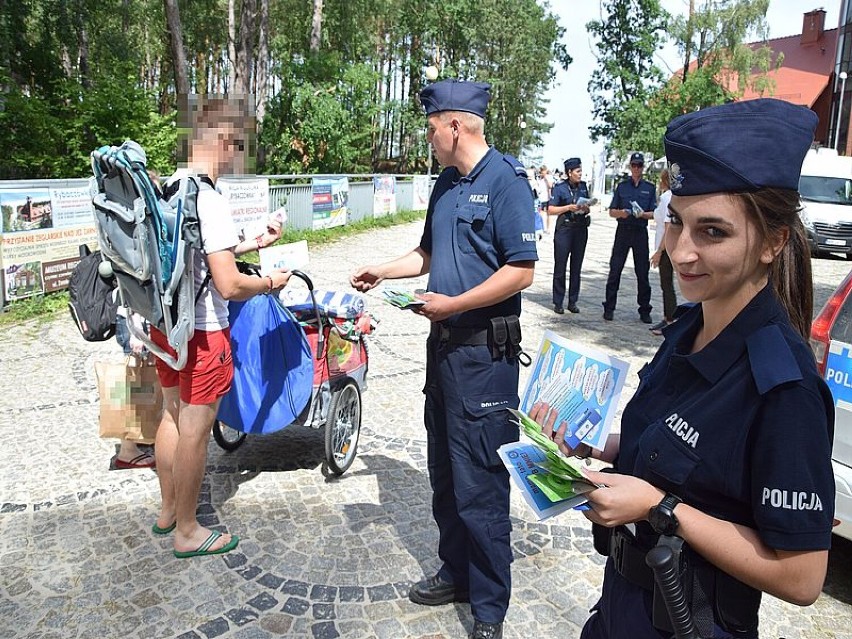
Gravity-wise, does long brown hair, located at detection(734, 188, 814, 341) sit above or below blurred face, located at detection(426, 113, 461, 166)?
below

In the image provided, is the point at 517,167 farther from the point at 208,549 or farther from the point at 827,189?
the point at 827,189

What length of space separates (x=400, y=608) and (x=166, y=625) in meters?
1.07

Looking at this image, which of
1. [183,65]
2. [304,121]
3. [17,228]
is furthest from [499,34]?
[17,228]

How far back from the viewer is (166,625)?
3125 millimetres

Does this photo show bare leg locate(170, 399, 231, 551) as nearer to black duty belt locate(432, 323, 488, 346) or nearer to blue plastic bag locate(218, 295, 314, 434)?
blue plastic bag locate(218, 295, 314, 434)

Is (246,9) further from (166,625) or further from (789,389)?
(789,389)

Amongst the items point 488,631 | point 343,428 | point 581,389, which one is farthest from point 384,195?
point 581,389

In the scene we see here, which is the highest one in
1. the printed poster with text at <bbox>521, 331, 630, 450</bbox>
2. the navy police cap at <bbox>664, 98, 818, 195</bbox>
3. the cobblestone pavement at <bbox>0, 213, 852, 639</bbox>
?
the navy police cap at <bbox>664, 98, 818, 195</bbox>

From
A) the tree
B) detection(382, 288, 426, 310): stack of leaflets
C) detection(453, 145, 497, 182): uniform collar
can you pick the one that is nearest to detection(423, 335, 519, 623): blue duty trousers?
detection(382, 288, 426, 310): stack of leaflets

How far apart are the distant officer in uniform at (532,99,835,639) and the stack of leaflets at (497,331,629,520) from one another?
3.3 inches

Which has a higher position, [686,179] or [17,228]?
[686,179]

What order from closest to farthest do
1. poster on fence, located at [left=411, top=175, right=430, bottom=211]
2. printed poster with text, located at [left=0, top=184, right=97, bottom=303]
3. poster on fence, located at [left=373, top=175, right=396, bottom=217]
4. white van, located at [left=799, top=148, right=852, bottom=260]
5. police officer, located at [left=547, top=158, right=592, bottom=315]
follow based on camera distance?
1. printed poster with text, located at [left=0, top=184, right=97, bottom=303]
2. police officer, located at [left=547, top=158, right=592, bottom=315]
3. white van, located at [left=799, top=148, right=852, bottom=260]
4. poster on fence, located at [left=373, top=175, right=396, bottom=217]
5. poster on fence, located at [left=411, top=175, right=430, bottom=211]

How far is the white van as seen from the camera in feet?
58.2

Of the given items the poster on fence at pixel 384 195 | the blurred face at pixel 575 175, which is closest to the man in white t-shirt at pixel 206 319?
the blurred face at pixel 575 175
